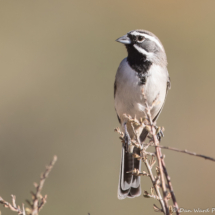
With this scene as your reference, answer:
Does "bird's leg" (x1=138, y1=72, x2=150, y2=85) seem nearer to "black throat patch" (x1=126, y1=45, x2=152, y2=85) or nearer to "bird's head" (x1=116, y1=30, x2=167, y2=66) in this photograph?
"black throat patch" (x1=126, y1=45, x2=152, y2=85)

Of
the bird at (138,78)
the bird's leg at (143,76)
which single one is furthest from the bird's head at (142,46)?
the bird's leg at (143,76)

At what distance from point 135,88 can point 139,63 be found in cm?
34

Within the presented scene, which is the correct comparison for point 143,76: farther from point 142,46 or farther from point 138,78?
point 142,46

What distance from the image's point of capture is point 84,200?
7.21 meters

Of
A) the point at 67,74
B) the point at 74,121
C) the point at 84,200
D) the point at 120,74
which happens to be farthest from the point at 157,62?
the point at 67,74

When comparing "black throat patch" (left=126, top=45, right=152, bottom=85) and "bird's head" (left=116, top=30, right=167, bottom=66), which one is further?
"bird's head" (left=116, top=30, right=167, bottom=66)

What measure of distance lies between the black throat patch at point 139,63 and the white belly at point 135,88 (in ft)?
0.13

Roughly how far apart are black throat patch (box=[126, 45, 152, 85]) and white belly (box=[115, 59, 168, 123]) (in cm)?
4

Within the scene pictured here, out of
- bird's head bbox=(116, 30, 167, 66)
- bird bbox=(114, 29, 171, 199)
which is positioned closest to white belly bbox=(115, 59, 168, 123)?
bird bbox=(114, 29, 171, 199)

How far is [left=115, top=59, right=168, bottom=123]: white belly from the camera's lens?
4.63 meters

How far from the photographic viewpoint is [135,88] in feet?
15.2

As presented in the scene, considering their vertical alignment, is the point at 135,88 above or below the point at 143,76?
Answer: below

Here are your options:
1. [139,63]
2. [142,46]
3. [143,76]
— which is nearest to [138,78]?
[143,76]

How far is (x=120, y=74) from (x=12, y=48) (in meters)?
6.15
